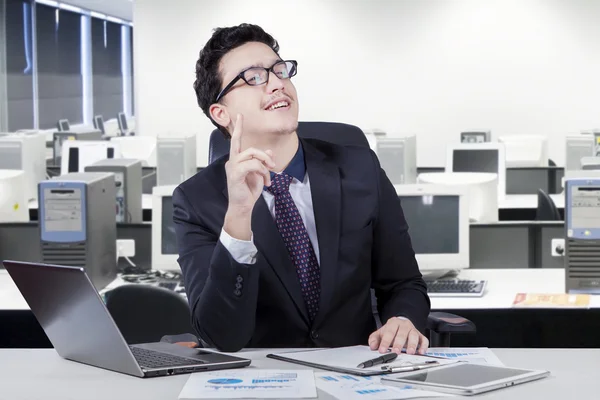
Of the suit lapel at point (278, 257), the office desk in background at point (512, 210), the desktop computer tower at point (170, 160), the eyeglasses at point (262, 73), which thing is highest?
the eyeglasses at point (262, 73)

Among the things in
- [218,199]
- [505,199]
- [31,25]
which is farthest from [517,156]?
[31,25]

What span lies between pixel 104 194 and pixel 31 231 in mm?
608

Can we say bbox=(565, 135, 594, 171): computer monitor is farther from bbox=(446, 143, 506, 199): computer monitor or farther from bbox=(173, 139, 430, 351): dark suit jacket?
bbox=(173, 139, 430, 351): dark suit jacket

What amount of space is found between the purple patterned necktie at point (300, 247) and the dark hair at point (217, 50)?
0.26 m

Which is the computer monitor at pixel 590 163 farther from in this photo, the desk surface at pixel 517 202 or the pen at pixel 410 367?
the pen at pixel 410 367

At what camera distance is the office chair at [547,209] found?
548 cm

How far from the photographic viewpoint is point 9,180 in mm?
4988

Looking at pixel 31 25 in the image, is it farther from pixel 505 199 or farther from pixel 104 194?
pixel 104 194

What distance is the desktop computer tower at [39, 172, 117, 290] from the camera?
378cm

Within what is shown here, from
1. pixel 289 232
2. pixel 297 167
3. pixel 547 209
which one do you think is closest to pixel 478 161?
pixel 547 209

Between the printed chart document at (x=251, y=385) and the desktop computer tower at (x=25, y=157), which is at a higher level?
the desktop computer tower at (x=25, y=157)

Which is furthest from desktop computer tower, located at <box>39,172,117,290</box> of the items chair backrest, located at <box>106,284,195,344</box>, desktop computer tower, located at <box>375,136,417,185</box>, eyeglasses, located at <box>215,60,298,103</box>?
desktop computer tower, located at <box>375,136,417,185</box>

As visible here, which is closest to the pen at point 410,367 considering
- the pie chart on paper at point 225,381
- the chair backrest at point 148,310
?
the pie chart on paper at point 225,381

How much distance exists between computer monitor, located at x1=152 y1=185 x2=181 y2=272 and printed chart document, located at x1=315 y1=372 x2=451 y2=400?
2355mm
